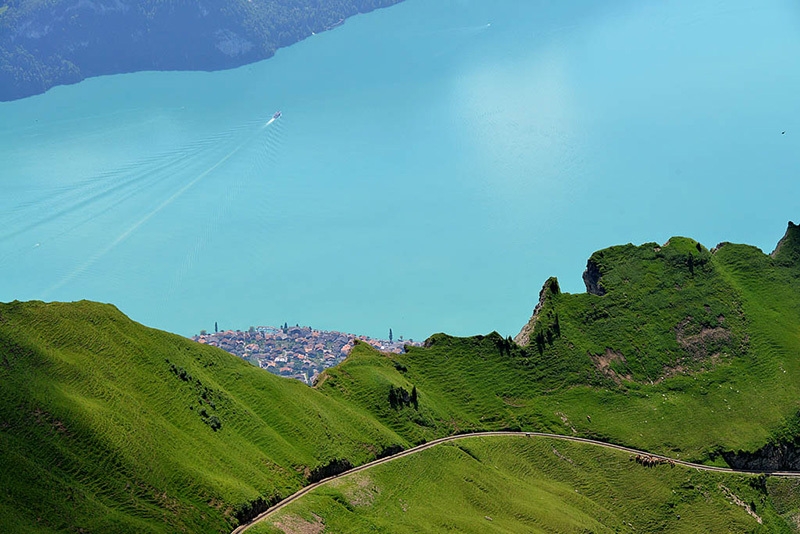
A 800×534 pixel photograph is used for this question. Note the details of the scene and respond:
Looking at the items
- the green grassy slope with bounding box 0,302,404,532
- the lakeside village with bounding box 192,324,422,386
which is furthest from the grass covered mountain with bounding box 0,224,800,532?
the lakeside village with bounding box 192,324,422,386

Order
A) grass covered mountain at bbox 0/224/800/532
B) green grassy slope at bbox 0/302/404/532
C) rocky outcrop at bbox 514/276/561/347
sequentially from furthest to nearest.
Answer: rocky outcrop at bbox 514/276/561/347
grass covered mountain at bbox 0/224/800/532
green grassy slope at bbox 0/302/404/532

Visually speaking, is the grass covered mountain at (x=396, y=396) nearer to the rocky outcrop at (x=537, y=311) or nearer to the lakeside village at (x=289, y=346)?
the rocky outcrop at (x=537, y=311)

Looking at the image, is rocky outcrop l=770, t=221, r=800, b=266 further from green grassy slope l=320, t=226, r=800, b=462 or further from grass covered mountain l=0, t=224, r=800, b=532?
green grassy slope l=320, t=226, r=800, b=462

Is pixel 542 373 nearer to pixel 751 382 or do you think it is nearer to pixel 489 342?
pixel 489 342

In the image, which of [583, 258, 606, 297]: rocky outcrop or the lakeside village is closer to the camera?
[583, 258, 606, 297]: rocky outcrop

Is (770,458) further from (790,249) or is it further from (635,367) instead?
(790,249)

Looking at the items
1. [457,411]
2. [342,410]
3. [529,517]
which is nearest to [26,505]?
[342,410]
